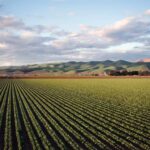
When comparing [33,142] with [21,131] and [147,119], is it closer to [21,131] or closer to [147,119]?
[21,131]

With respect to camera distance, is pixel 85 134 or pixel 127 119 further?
pixel 127 119

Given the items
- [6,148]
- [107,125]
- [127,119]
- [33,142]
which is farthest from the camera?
[127,119]

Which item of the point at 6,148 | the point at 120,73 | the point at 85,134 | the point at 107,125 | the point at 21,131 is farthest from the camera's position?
the point at 120,73

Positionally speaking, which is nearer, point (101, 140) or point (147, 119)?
point (101, 140)

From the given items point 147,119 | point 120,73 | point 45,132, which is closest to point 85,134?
point 45,132

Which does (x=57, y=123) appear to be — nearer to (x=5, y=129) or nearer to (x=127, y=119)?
(x=5, y=129)

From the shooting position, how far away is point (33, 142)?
423 inches

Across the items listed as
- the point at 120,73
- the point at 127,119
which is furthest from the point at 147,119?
the point at 120,73

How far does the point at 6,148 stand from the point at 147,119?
9.91 metres

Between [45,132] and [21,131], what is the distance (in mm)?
1365

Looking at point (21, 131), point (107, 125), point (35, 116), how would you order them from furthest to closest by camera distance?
point (35, 116) → point (107, 125) → point (21, 131)

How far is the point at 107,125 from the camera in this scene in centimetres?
1409

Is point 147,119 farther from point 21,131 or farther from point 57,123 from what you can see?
point 21,131

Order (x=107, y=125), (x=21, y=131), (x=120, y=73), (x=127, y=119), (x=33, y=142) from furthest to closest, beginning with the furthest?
(x=120, y=73), (x=127, y=119), (x=107, y=125), (x=21, y=131), (x=33, y=142)
